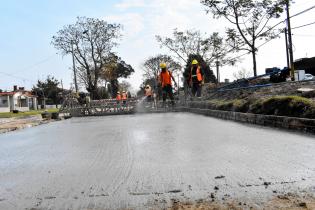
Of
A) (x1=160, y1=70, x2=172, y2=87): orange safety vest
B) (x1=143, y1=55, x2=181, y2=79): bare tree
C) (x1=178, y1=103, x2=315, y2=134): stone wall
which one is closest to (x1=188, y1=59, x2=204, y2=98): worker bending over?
(x1=160, y1=70, x2=172, y2=87): orange safety vest

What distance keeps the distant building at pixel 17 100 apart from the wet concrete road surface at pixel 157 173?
78.8 m

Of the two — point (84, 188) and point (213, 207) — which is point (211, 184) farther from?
point (84, 188)

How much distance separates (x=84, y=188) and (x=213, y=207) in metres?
1.49

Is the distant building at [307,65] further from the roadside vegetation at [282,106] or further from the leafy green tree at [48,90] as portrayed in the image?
the leafy green tree at [48,90]

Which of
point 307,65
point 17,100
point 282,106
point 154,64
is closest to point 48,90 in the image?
point 17,100

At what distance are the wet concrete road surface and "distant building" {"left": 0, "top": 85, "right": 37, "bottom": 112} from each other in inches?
3102

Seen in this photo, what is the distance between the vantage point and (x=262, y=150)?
5957 millimetres

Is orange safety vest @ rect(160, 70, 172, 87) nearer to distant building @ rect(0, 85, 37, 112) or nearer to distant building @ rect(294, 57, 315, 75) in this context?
distant building @ rect(294, 57, 315, 75)

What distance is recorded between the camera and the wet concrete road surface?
379 centimetres

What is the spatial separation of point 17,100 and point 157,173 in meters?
92.1

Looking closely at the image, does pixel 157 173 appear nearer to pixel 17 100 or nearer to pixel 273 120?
pixel 273 120

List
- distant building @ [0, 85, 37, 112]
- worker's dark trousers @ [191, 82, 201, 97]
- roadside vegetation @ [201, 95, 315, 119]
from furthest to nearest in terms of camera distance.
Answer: distant building @ [0, 85, 37, 112]
worker's dark trousers @ [191, 82, 201, 97]
roadside vegetation @ [201, 95, 315, 119]

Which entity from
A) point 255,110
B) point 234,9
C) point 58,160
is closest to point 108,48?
point 234,9

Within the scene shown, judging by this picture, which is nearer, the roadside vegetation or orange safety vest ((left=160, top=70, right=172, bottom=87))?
the roadside vegetation
